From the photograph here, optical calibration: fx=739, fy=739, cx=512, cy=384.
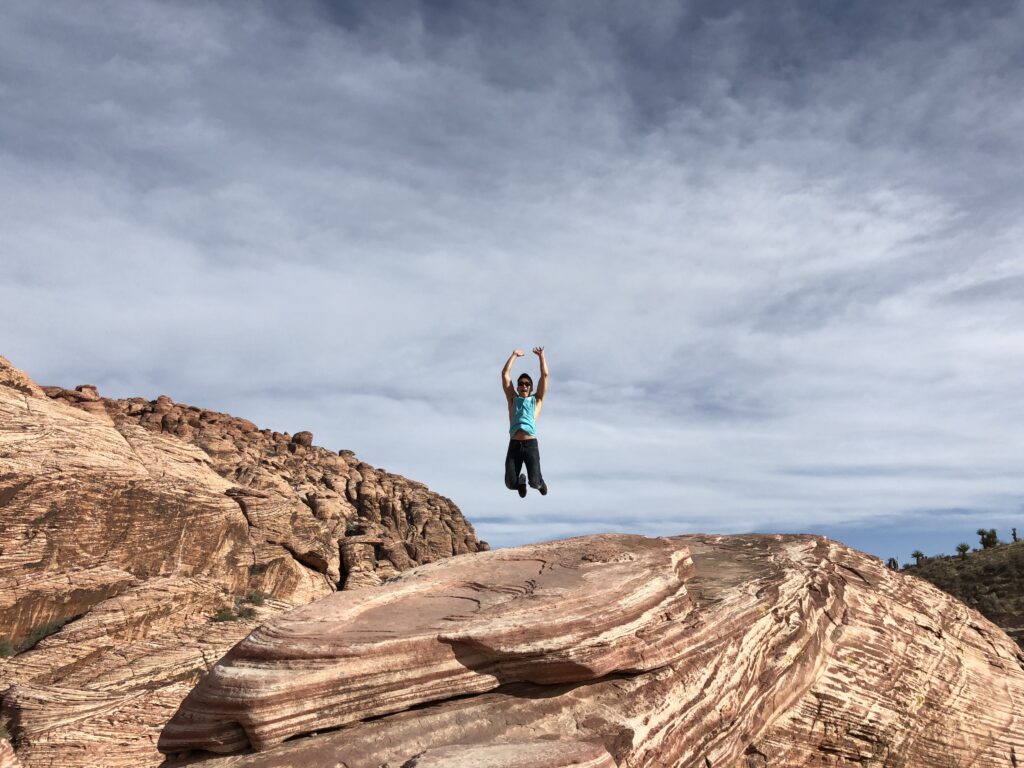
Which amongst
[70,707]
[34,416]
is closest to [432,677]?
[70,707]

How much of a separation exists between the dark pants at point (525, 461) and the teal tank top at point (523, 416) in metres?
0.26

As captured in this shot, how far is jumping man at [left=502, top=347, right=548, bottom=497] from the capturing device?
1539 cm

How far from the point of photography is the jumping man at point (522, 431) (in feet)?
50.5

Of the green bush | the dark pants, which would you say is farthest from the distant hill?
the green bush

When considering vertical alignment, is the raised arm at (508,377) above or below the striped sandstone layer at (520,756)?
above

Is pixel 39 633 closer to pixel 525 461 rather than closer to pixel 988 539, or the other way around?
pixel 525 461

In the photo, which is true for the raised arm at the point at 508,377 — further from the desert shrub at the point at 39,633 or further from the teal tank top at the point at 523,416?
the desert shrub at the point at 39,633

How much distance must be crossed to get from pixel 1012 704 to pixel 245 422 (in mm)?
97003

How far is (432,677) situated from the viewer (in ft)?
33.4

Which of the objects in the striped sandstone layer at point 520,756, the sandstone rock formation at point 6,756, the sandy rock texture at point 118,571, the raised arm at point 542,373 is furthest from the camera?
the sandy rock texture at point 118,571

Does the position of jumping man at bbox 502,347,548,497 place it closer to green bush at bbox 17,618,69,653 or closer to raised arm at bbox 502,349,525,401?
raised arm at bbox 502,349,525,401

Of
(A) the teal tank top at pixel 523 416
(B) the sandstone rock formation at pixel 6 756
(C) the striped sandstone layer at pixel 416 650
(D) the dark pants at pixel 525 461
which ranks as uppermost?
(A) the teal tank top at pixel 523 416

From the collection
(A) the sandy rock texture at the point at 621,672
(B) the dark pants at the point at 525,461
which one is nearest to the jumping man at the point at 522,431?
(B) the dark pants at the point at 525,461

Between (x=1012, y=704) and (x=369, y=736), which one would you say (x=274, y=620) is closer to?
(x=369, y=736)
